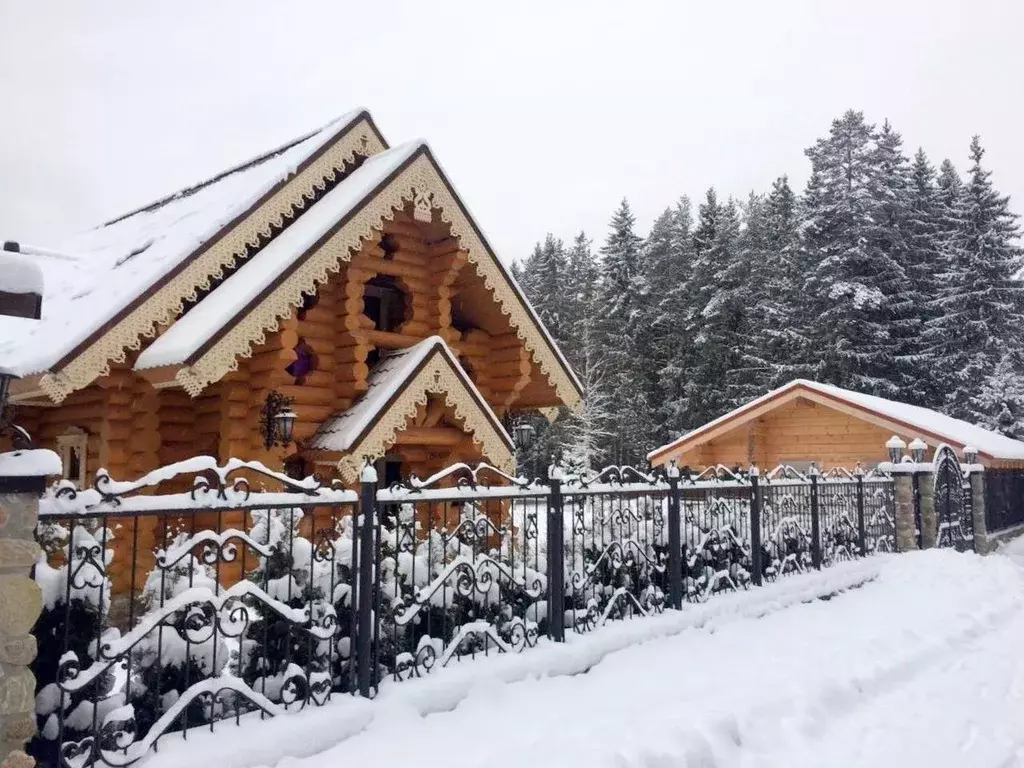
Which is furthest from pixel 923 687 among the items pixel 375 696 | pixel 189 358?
pixel 189 358

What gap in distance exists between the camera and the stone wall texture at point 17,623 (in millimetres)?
3787

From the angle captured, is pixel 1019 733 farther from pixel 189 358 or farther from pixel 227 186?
pixel 227 186

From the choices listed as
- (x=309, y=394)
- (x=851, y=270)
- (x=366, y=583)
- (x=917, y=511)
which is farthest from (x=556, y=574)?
(x=851, y=270)

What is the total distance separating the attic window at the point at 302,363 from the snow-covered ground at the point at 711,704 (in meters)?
6.61

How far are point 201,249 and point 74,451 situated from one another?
453 cm

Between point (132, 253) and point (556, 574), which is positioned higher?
point (132, 253)

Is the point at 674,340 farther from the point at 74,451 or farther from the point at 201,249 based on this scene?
the point at 201,249

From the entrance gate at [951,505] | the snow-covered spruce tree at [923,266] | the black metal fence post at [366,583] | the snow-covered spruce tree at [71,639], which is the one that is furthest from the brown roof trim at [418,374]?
the snow-covered spruce tree at [923,266]

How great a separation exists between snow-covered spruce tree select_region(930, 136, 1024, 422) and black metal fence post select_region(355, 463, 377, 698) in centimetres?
3604

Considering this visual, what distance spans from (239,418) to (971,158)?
38.7 m

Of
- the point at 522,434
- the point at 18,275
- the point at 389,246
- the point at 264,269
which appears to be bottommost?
the point at 522,434

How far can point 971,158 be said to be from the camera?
122 ft

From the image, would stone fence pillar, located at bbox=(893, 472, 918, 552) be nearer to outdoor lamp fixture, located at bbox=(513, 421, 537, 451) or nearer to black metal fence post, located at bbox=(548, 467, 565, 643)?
outdoor lamp fixture, located at bbox=(513, 421, 537, 451)

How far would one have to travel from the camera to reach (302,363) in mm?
12266
